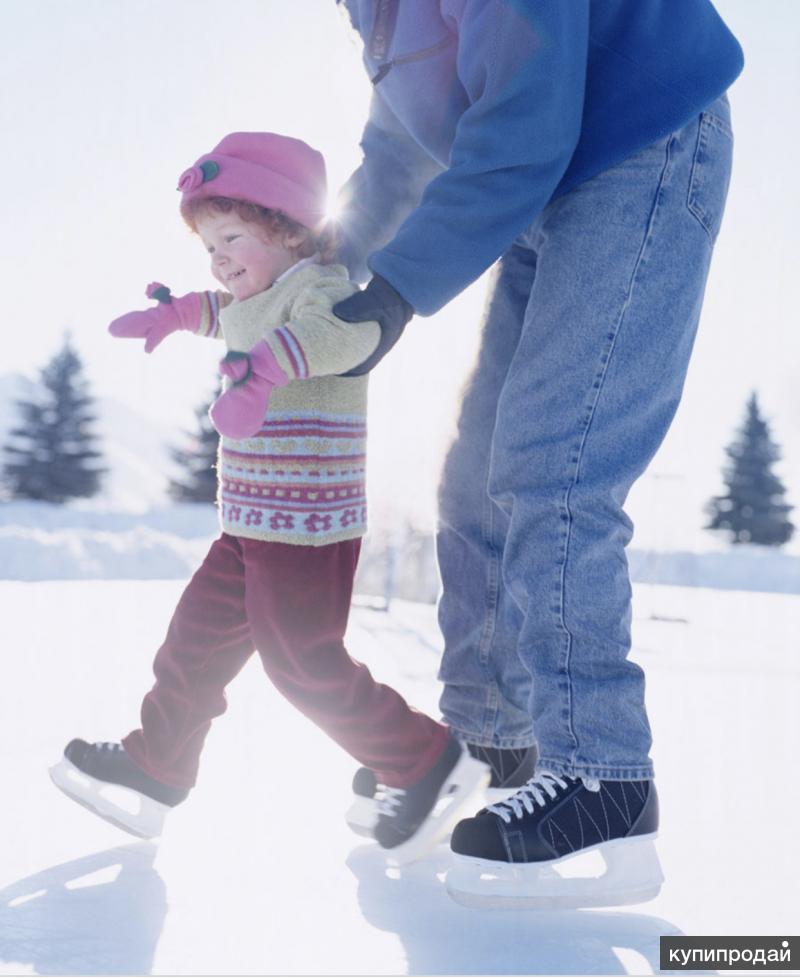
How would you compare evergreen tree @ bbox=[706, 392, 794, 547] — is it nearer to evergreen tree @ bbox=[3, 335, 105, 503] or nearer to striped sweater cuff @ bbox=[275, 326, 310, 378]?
evergreen tree @ bbox=[3, 335, 105, 503]

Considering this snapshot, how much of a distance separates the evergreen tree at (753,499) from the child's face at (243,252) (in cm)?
2111

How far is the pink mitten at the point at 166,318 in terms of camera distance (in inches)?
53.9

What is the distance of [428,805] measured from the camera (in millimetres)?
1294

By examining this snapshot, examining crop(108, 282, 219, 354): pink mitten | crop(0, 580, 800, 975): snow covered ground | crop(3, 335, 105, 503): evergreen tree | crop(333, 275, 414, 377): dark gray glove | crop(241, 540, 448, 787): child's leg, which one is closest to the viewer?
crop(0, 580, 800, 975): snow covered ground

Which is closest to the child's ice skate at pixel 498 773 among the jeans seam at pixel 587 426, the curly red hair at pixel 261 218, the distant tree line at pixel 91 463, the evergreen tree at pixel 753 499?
the jeans seam at pixel 587 426

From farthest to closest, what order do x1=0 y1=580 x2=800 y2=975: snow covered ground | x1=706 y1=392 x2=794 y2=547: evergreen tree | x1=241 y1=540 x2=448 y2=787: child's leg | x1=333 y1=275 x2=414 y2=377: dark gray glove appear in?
x1=706 y1=392 x2=794 y2=547: evergreen tree → x1=241 y1=540 x2=448 y2=787: child's leg → x1=333 y1=275 x2=414 y2=377: dark gray glove → x1=0 y1=580 x2=800 y2=975: snow covered ground

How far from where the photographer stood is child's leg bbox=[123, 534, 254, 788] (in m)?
1.34

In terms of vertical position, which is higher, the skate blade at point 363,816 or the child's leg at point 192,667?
the child's leg at point 192,667

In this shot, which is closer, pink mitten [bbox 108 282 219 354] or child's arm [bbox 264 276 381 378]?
child's arm [bbox 264 276 381 378]

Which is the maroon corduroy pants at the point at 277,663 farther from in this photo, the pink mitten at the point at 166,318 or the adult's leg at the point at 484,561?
the pink mitten at the point at 166,318

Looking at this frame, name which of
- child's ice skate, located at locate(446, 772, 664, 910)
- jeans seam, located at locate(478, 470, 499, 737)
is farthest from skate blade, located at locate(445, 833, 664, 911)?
jeans seam, located at locate(478, 470, 499, 737)

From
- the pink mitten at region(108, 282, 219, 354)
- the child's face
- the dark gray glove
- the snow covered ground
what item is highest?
the child's face

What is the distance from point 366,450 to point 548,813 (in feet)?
1.83

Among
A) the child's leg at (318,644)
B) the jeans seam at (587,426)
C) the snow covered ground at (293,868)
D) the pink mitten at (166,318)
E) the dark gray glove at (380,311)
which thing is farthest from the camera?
the pink mitten at (166,318)
